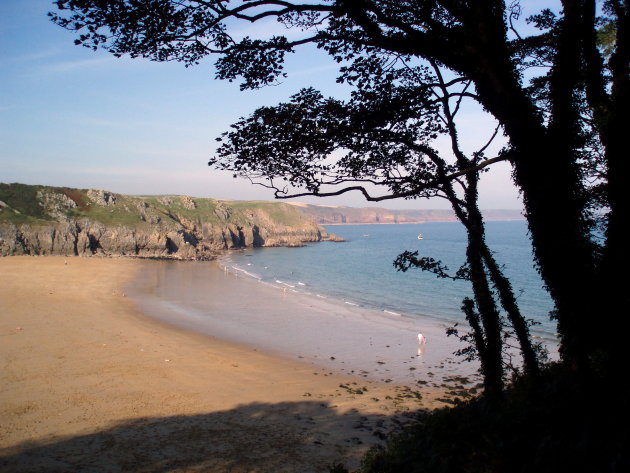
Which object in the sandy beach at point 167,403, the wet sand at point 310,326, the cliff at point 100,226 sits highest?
the cliff at point 100,226

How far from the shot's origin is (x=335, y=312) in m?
34.0

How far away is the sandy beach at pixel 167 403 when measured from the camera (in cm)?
983

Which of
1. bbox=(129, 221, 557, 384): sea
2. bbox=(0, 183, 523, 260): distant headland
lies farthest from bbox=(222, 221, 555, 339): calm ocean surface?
bbox=(0, 183, 523, 260): distant headland

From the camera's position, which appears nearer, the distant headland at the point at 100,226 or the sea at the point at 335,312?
the sea at the point at 335,312

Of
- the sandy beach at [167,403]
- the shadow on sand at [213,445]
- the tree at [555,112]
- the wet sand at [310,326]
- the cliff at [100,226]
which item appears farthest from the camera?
the cliff at [100,226]

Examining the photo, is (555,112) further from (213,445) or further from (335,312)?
(335,312)

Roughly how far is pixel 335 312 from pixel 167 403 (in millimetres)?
21069

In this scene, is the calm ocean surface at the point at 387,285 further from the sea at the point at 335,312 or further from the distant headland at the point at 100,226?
the distant headland at the point at 100,226

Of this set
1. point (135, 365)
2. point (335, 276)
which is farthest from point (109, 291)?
point (335, 276)

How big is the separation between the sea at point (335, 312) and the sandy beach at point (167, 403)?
231 cm

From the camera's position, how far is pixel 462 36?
5840mm

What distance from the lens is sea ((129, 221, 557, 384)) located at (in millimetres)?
21797

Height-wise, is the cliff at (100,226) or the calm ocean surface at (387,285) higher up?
the cliff at (100,226)

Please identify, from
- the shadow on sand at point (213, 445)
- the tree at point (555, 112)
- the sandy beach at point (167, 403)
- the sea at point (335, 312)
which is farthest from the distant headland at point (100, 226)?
the tree at point (555, 112)
